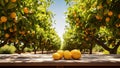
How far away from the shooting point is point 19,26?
34.4 feet

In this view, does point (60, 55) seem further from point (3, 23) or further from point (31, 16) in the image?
point (31, 16)

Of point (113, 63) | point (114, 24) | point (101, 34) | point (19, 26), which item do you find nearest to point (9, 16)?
point (113, 63)

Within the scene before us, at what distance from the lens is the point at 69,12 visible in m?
19.0

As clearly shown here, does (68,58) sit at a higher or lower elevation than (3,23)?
lower

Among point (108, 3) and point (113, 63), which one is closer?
point (113, 63)

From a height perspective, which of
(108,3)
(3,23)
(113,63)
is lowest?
(113,63)

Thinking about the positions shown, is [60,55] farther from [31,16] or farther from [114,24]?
[31,16]

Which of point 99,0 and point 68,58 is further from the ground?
point 99,0

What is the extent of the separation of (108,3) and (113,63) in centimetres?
189

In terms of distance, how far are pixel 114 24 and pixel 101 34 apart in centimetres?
1709

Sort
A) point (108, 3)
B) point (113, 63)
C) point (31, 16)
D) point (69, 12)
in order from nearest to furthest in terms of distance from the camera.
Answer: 1. point (113, 63)
2. point (108, 3)
3. point (31, 16)
4. point (69, 12)

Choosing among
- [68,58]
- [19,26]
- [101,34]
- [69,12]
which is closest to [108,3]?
[68,58]

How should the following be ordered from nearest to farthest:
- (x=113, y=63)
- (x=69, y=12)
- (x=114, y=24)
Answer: (x=113, y=63) → (x=114, y=24) → (x=69, y=12)

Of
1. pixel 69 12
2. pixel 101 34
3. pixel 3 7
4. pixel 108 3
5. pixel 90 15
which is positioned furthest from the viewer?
pixel 101 34
